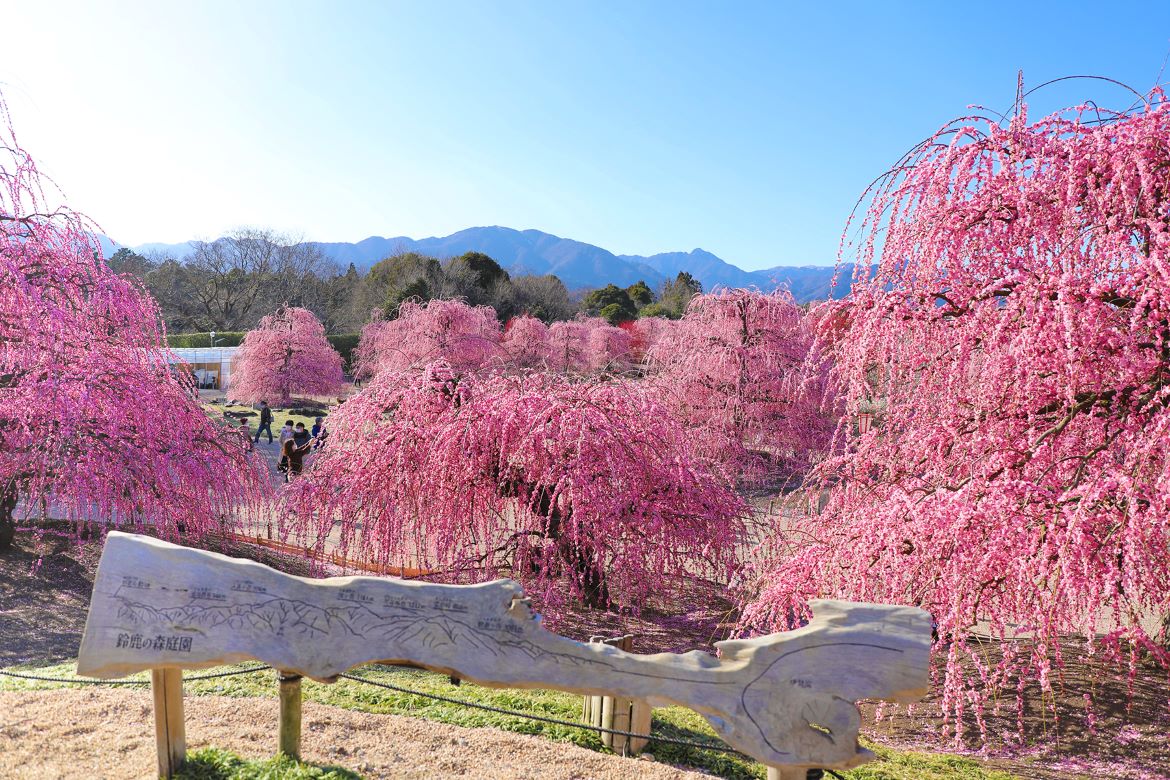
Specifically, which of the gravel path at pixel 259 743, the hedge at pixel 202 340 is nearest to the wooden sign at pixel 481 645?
the gravel path at pixel 259 743

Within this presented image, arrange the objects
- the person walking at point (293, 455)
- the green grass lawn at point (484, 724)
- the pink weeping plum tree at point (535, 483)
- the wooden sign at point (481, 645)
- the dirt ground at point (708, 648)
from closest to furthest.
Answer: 1. the wooden sign at point (481, 645)
2. the green grass lawn at point (484, 724)
3. the dirt ground at point (708, 648)
4. the pink weeping plum tree at point (535, 483)
5. the person walking at point (293, 455)

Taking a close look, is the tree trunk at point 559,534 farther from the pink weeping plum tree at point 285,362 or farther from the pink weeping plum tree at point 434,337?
the pink weeping plum tree at point 285,362

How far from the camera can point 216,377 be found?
3388 cm

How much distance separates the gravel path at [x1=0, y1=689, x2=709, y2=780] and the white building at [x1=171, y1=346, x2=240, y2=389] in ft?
100

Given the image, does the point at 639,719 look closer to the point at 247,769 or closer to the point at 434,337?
the point at 247,769

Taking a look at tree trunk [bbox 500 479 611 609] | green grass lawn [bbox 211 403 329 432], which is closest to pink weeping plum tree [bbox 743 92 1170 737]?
tree trunk [bbox 500 479 611 609]

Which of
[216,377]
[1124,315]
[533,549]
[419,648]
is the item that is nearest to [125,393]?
[533,549]

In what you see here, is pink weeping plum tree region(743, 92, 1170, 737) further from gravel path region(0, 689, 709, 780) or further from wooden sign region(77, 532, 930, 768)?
gravel path region(0, 689, 709, 780)

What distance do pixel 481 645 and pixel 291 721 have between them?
1500 mm

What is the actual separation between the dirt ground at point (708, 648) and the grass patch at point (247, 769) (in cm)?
19

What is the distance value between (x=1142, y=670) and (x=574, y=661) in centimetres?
577

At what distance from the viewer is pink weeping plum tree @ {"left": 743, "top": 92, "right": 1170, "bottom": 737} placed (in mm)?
3701

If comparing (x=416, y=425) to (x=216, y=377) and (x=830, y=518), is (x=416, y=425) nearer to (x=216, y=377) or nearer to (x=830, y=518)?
(x=830, y=518)

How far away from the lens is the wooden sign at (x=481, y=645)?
3.00 meters
